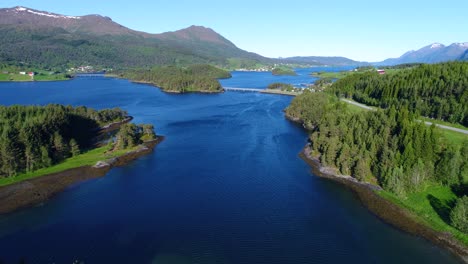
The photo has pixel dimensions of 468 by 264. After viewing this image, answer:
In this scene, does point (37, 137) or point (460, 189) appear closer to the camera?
point (460, 189)

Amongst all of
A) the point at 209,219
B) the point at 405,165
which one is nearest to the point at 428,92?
the point at 405,165

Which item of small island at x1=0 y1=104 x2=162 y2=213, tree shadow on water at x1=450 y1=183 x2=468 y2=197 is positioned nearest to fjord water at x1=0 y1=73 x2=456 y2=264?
small island at x1=0 y1=104 x2=162 y2=213

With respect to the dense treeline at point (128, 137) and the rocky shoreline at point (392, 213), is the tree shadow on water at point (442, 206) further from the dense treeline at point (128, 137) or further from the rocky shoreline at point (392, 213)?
the dense treeline at point (128, 137)

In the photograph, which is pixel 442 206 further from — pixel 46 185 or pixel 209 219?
pixel 46 185

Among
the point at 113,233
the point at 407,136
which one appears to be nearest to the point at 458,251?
the point at 407,136

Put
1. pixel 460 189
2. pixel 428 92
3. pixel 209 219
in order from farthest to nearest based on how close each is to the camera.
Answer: pixel 428 92, pixel 460 189, pixel 209 219

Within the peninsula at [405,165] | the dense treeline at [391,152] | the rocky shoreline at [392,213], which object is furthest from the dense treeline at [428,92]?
the rocky shoreline at [392,213]

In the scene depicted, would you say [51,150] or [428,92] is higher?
[428,92]
